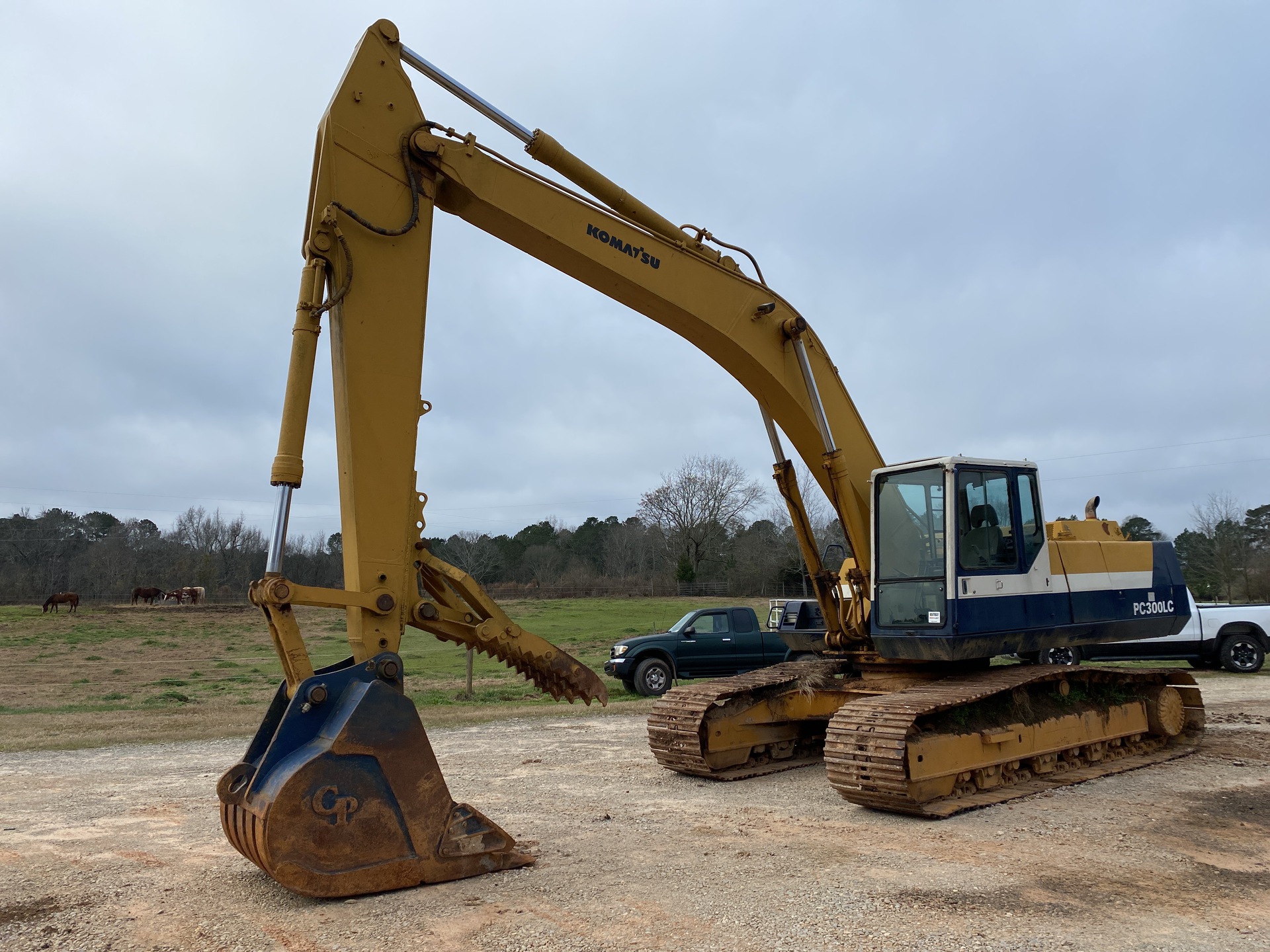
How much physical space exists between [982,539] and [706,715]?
3.09 metres

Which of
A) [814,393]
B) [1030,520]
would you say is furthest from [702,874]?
[1030,520]

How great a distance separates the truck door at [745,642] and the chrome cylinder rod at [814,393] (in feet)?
29.6

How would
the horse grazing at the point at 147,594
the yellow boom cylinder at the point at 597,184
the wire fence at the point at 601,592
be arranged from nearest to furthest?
the yellow boom cylinder at the point at 597,184, the horse grazing at the point at 147,594, the wire fence at the point at 601,592

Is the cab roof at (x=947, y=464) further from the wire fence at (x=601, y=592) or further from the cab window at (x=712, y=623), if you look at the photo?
the wire fence at (x=601, y=592)

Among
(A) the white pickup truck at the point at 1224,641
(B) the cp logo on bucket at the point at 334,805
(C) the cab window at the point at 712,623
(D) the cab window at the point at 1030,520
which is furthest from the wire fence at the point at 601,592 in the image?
(B) the cp logo on bucket at the point at 334,805

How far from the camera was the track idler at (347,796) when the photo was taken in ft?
15.4

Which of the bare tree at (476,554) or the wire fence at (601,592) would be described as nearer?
the wire fence at (601,592)

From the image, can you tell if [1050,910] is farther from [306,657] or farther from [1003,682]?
[306,657]

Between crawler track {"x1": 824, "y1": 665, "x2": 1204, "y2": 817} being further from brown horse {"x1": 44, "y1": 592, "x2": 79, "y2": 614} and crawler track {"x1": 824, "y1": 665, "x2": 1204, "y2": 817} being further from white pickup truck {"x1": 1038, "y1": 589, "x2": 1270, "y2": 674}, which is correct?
brown horse {"x1": 44, "y1": 592, "x2": 79, "y2": 614}

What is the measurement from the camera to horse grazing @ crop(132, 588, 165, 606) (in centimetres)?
4750

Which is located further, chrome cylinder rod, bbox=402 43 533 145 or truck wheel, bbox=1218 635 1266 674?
truck wheel, bbox=1218 635 1266 674

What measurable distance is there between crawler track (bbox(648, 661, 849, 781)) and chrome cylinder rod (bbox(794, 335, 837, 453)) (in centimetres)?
241

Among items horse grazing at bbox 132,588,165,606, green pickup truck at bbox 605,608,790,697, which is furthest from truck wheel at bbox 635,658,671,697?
horse grazing at bbox 132,588,165,606

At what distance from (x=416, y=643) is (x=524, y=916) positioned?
99.4 ft
